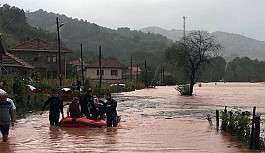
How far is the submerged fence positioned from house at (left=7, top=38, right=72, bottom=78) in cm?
Answer: 5463

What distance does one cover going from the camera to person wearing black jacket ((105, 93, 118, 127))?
20.6 meters

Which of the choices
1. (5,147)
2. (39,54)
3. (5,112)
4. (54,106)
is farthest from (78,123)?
(39,54)

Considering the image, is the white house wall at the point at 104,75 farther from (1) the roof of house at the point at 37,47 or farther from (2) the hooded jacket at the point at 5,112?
(2) the hooded jacket at the point at 5,112

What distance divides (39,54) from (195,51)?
970 inches

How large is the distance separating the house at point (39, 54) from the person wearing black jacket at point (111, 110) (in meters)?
51.5

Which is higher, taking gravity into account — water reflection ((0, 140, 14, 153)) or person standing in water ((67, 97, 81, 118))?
person standing in water ((67, 97, 81, 118))

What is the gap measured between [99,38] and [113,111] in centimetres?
16560

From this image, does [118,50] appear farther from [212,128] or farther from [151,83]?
[212,128]

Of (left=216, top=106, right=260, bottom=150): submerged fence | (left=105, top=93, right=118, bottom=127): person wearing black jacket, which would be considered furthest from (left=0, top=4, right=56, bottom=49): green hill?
(left=216, top=106, right=260, bottom=150): submerged fence

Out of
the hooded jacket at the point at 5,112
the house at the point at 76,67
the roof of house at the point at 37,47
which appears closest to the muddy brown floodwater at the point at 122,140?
the hooded jacket at the point at 5,112

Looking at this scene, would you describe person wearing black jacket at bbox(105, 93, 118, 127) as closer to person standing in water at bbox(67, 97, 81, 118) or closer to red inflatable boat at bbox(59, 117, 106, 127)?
red inflatable boat at bbox(59, 117, 106, 127)

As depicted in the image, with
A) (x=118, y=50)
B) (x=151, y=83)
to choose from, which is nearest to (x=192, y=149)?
(x=151, y=83)

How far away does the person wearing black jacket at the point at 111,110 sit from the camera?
2061 cm

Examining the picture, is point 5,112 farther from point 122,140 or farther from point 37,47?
point 37,47
